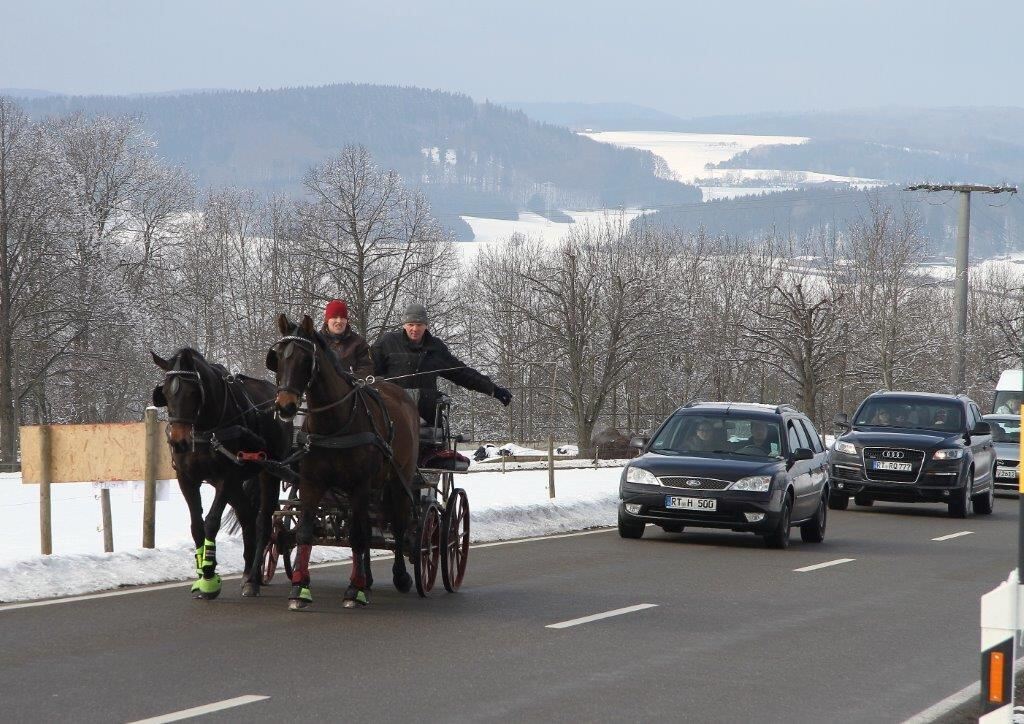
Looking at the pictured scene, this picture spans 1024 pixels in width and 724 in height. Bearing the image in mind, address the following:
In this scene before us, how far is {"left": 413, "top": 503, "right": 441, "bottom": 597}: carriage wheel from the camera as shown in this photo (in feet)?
42.0

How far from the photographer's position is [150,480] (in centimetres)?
1587

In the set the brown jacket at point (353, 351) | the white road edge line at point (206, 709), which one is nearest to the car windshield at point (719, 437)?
the brown jacket at point (353, 351)

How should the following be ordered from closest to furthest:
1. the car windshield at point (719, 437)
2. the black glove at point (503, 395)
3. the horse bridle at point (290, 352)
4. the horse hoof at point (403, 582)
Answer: the horse bridle at point (290, 352) < the black glove at point (503, 395) < the horse hoof at point (403, 582) < the car windshield at point (719, 437)

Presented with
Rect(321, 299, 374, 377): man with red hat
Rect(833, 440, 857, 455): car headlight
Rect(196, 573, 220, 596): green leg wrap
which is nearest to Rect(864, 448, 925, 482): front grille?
Rect(833, 440, 857, 455): car headlight

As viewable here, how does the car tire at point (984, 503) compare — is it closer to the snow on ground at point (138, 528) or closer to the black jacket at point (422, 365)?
the snow on ground at point (138, 528)

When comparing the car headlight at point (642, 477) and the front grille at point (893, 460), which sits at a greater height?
the car headlight at point (642, 477)

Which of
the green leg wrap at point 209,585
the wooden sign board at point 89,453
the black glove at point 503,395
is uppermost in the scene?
the black glove at point 503,395

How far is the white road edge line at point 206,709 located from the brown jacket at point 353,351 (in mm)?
4779

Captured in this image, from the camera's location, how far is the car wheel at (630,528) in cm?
1962

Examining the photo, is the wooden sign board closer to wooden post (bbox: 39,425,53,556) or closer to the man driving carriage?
wooden post (bbox: 39,425,53,556)

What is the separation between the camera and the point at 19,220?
53.6 meters

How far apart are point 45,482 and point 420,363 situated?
157 inches

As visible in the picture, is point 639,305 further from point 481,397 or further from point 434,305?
point 481,397

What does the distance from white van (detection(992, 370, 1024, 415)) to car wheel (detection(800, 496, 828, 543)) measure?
1996 centimetres
